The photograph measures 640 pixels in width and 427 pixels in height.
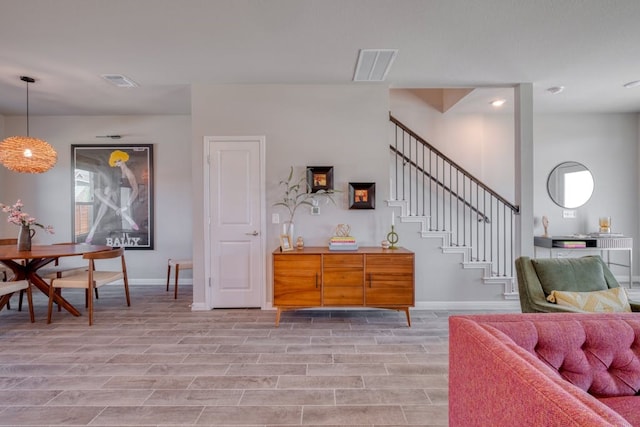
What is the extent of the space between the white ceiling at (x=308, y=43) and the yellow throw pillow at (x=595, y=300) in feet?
7.07

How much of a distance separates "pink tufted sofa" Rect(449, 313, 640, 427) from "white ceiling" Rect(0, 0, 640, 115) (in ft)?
7.47

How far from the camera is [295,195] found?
4062 mm

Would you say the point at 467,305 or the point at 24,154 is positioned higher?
the point at 24,154

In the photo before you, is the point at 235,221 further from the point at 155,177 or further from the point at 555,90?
the point at 555,90

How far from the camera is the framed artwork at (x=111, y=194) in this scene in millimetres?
5312

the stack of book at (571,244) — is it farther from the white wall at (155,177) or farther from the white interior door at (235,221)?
the white wall at (155,177)

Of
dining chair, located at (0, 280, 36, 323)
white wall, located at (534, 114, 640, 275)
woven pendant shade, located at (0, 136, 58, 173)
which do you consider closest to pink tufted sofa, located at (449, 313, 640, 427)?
dining chair, located at (0, 280, 36, 323)

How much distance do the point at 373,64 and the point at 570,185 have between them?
4.24 m

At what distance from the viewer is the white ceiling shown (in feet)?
8.14

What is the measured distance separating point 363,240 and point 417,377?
6.17ft

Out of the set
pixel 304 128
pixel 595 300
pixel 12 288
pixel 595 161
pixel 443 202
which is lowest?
pixel 12 288

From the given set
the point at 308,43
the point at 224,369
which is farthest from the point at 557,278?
the point at 308,43

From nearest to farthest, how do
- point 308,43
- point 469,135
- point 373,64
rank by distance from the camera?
point 308,43, point 373,64, point 469,135

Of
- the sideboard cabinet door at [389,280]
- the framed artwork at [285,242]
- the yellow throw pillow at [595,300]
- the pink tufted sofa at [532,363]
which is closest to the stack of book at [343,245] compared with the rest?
the sideboard cabinet door at [389,280]
